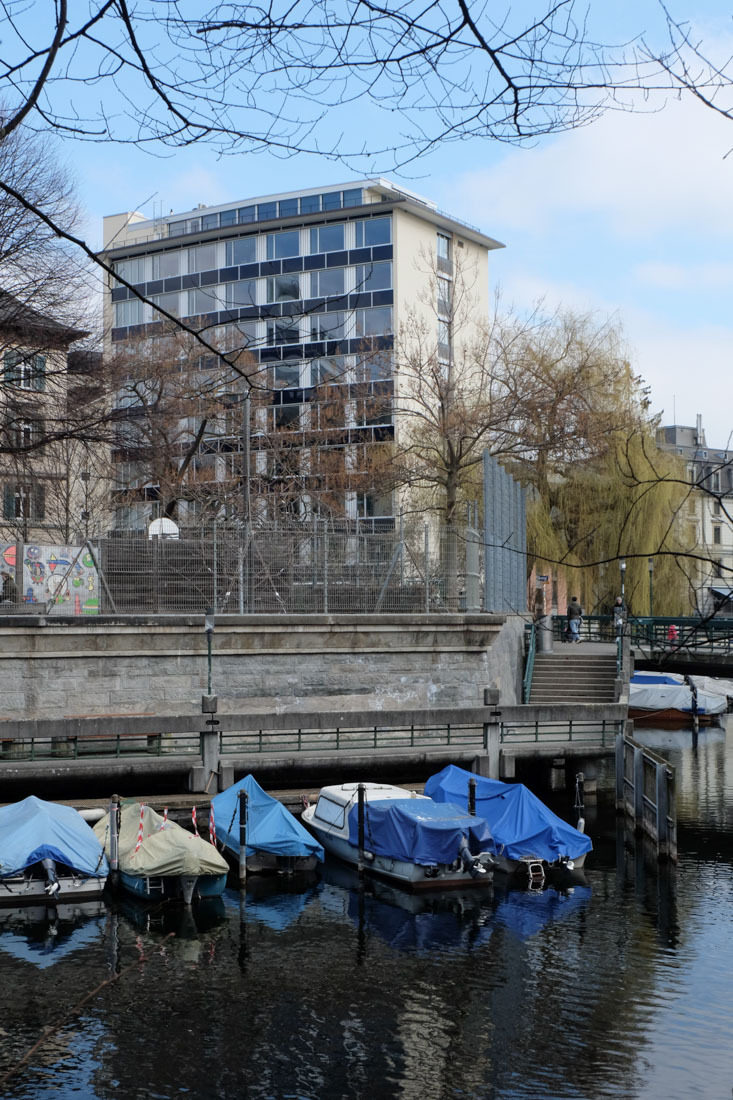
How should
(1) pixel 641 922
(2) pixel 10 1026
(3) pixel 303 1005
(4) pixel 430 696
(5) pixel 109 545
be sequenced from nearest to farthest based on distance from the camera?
(2) pixel 10 1026
(3) pixel 303 1005
(1) pixel 641 922
(5) pixel 109 545
(4) pixel 430 696

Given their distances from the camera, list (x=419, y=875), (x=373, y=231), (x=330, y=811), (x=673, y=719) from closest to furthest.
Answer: (x=419, y=875) → (x=330, y=811) → (x=673, y=719) → (x=373, y=231)

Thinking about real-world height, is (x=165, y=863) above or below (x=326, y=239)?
below

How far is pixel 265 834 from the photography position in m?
24.8

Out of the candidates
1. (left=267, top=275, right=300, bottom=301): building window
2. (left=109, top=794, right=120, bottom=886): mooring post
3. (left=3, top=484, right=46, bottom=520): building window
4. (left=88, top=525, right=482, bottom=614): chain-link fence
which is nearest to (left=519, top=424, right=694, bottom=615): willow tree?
(left=88, top=525, right=482, bottom=614): chain-link fence

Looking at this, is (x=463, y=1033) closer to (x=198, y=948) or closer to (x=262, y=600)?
(x=198, y=948)

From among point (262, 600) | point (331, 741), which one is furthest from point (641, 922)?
point (262, 600)

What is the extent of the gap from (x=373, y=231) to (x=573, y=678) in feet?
137

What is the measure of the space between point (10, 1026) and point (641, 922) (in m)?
12.0

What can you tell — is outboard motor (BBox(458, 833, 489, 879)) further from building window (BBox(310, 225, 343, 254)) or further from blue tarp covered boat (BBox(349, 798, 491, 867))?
building window (BBox(310, 225, 343, 254))

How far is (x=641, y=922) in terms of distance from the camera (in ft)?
70.8

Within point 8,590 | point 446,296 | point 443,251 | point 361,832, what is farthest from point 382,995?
point 443,251

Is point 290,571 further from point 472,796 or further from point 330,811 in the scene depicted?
point 472,796

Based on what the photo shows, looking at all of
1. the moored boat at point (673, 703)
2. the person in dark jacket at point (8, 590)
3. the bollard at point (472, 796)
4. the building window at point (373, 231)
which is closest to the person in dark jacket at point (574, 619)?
the moored boat at point (673, 703)

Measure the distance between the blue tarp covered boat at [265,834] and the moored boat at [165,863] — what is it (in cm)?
204
